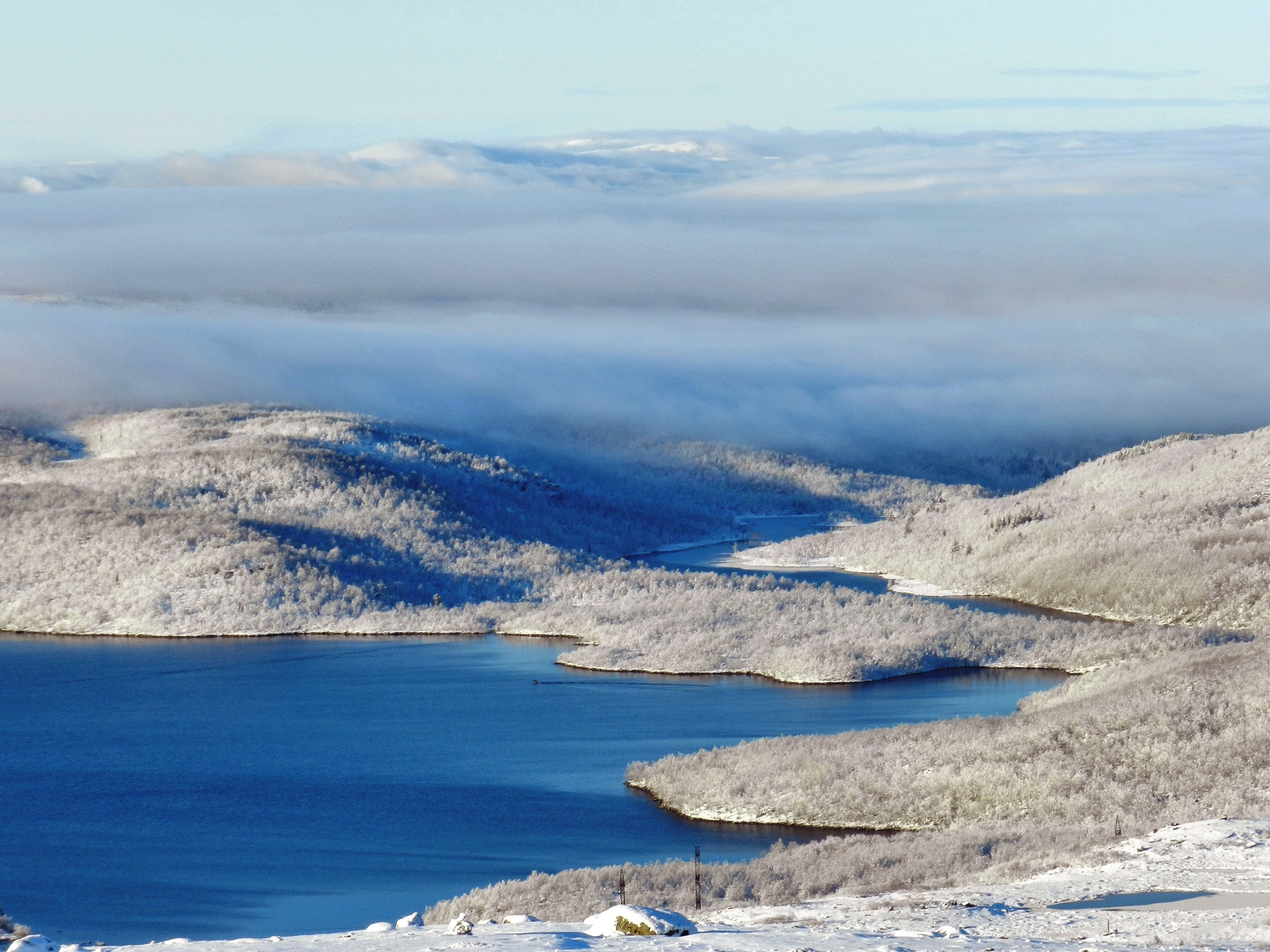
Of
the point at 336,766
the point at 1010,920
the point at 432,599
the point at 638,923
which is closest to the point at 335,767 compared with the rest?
the point at 336,766

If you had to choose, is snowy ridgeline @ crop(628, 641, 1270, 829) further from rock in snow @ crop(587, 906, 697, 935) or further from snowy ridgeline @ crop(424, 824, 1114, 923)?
rock in snow @ crop(587, 906, 697, 935)

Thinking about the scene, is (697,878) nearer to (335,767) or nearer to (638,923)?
(638,923)

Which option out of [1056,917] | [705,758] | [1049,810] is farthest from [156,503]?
[1056,917]

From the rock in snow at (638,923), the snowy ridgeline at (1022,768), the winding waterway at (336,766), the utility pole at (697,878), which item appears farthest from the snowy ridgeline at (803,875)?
the rock in snow at (638,923)

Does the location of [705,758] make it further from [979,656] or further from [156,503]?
[156,503]

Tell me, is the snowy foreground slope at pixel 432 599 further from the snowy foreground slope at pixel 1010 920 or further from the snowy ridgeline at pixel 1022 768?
the snowy foreground slope at pixel 1010 920
